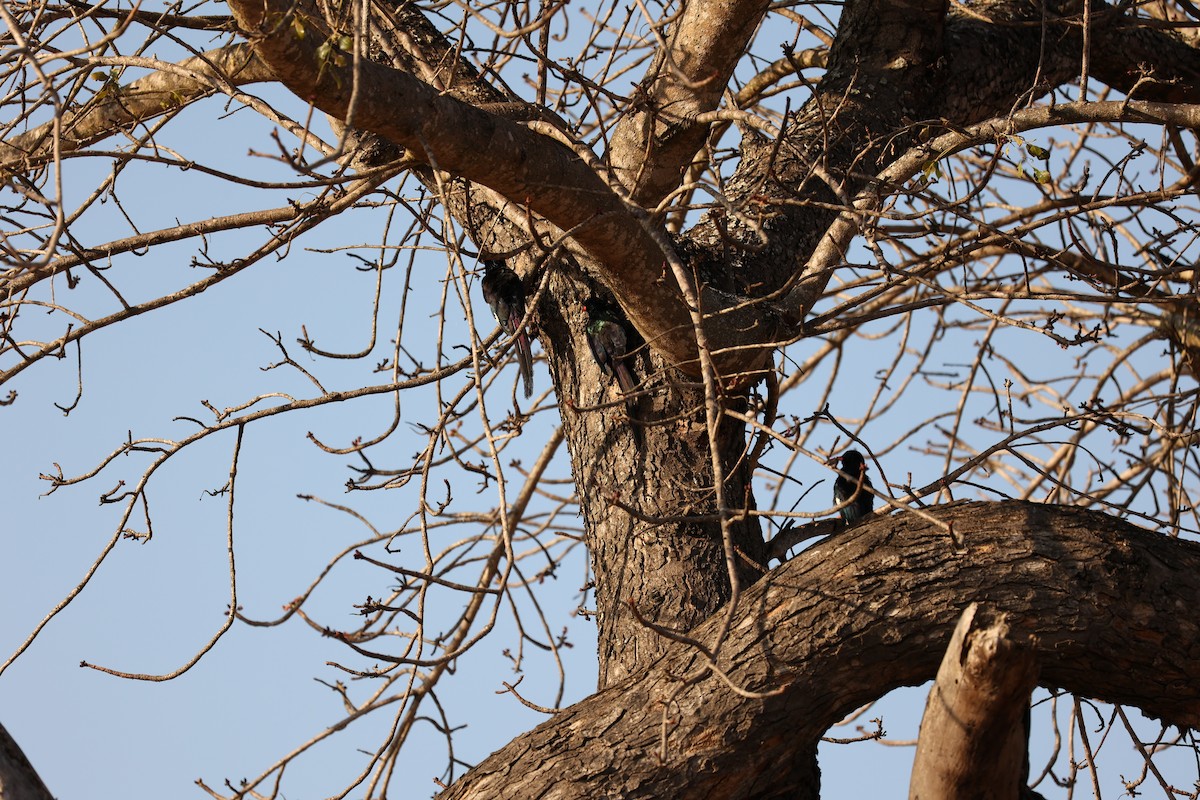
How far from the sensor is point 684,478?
360cm

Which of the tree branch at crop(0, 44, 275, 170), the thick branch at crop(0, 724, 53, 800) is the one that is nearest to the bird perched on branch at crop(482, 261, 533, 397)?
the tree branch at crop(0, 44, 275, 170)

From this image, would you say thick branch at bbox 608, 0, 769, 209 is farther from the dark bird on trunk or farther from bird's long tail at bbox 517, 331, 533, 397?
bird's long tail at bbox 517, 331, 533, 397

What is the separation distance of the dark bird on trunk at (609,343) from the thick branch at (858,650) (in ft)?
2.88

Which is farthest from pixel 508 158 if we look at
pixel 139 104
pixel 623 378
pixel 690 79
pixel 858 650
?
pixel 139 104

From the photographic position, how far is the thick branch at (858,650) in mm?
2875

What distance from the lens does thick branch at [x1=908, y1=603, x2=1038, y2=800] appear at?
8.45 ft

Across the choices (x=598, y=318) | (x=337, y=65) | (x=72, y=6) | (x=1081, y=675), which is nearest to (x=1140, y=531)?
(x=1081, y=675)

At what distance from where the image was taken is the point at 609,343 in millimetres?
3633

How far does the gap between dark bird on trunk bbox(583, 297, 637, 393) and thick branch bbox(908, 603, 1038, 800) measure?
133 cm

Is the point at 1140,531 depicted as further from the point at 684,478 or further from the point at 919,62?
the point at 919,62

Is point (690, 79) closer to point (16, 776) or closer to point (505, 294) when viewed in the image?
point (505, 294)

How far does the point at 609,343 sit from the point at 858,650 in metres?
1.22

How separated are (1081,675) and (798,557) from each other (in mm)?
764

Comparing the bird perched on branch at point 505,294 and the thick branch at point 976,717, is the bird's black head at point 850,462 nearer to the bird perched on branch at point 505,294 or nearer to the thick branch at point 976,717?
the bird perched on branch at point 505,294
